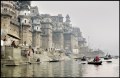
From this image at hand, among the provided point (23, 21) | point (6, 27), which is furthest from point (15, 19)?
point (6, 27)

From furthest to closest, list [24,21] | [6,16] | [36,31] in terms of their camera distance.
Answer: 1. [36,31]
2. [24,21]
3. [6,16]

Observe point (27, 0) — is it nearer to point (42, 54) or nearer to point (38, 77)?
point (42, 54)

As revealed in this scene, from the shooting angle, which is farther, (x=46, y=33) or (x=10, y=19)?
(x=46, y=33)

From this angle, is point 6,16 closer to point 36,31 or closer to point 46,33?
point 36,31

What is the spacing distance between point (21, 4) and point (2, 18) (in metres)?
23.3

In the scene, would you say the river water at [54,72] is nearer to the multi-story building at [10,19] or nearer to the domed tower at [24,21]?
the multi-story building at [10,19]

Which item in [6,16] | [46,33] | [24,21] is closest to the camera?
[6,16]

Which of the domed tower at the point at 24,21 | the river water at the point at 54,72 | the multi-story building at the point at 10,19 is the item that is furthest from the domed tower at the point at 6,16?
the river water at the point at 54,72

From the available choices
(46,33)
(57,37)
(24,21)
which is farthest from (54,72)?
(57,37)

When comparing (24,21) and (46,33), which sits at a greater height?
(24,21)

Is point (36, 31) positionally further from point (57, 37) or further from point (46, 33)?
point (57, 37)

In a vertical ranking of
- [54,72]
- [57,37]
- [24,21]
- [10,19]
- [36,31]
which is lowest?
[54,72]

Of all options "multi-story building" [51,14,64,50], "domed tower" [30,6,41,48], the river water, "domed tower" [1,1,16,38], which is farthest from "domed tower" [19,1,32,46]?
"multi-story building" [51,14,64,50]

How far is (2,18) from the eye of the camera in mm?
67250
